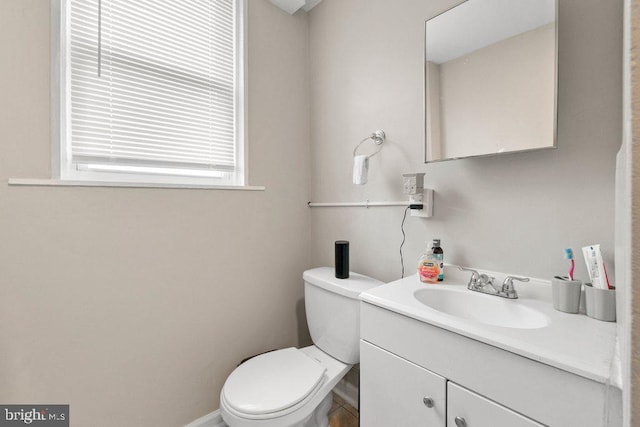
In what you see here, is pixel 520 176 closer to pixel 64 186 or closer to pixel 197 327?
pixel 197 327

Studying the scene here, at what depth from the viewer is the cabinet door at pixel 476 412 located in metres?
0.63

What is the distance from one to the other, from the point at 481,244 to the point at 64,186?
166 cm

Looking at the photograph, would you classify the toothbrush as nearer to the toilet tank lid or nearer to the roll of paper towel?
the toilet tank lid

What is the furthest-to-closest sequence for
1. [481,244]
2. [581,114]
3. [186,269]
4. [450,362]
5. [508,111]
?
1. [186,269]
2. [481,244]
3. [508,111]
4. [581,114]
5. [450,362]

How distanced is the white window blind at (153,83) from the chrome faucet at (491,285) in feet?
4.26

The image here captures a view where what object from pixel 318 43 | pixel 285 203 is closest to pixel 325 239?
pixel 285 203

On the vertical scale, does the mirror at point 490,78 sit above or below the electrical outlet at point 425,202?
above

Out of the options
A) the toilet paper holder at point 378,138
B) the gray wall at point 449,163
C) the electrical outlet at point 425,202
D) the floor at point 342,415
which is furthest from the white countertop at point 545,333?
the floor at point 342,415

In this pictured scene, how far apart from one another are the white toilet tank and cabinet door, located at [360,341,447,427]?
0.25 meters

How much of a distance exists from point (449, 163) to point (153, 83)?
1412 millimetres

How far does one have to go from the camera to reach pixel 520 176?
98 centimetres

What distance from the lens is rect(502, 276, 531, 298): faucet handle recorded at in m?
0.94

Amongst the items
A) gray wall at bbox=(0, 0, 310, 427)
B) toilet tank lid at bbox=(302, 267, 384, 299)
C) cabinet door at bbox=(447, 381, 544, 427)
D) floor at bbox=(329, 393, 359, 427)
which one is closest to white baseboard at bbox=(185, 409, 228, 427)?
gray wall at bbox=(0, 0, 310, 427)

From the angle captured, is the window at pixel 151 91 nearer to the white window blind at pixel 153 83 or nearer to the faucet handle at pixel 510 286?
the white window blind at pixel 153 83
